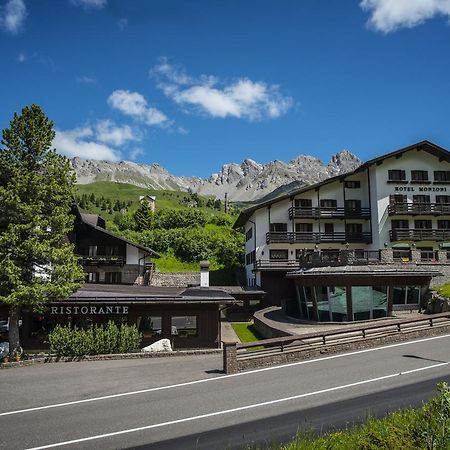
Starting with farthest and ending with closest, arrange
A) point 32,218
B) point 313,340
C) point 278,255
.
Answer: point 278,255, point 32,218, point 313,340

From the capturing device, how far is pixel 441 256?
36.1m

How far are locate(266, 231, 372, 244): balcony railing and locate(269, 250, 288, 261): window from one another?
1.16m

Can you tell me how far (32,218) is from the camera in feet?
70.4

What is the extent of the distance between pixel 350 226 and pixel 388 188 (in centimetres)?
556

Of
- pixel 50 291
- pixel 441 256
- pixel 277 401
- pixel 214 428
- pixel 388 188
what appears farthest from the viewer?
pixel 388 188

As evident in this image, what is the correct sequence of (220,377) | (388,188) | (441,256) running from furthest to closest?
(388,188) < (441,256) < (220,377)

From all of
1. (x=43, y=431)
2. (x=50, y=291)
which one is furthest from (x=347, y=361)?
Answer: (x=50, y=291)

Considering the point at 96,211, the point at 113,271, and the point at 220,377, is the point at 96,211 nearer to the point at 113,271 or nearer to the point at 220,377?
the point at 113,271

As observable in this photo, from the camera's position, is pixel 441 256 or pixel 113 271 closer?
pixel 441 256

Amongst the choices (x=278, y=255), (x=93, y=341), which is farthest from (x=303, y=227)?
(x=93, y=341)

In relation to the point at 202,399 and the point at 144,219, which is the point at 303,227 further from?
the point at 202,399

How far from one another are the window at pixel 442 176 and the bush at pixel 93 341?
38196 millimetres

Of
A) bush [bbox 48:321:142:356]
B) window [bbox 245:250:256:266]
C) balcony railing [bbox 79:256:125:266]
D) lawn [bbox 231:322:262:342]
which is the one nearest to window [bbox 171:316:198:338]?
bush [bbox 48:321:142:356]

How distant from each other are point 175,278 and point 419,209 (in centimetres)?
2746
